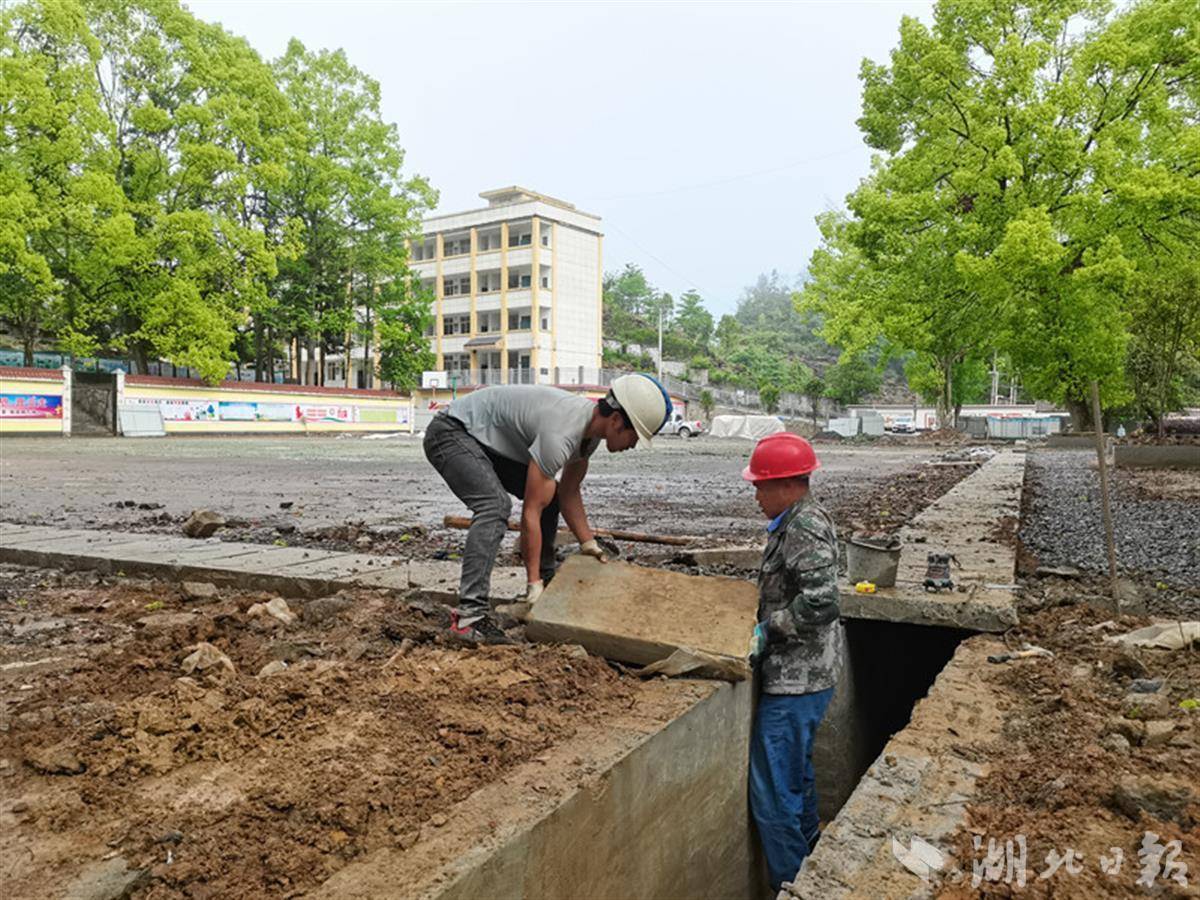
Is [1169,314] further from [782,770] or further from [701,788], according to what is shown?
[701,788]

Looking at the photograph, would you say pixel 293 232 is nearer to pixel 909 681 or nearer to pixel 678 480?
pixel 678 480

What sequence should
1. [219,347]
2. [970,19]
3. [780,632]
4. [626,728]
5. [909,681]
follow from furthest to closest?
[219,347], [970,19], [909,681], [780,632], [626,728]

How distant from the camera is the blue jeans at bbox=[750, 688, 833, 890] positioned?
379cm

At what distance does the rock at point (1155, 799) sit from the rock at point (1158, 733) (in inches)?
17.7

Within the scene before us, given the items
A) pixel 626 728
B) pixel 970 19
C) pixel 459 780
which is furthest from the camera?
pixel 970 19

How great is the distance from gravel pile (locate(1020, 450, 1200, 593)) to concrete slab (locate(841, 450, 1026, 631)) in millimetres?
623

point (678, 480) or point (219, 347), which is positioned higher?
point (219, 347)

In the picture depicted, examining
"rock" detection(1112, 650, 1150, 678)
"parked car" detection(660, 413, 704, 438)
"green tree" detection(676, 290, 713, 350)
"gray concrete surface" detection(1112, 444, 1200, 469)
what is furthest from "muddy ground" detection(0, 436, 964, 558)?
"green tree" detection(676, 290, 713, 350)

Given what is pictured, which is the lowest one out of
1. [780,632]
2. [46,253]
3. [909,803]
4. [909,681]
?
[909,681]

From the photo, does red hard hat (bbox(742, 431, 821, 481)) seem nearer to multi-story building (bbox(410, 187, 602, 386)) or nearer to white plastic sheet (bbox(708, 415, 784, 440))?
white plastic sheet (bbox(708, 415, 784, 440))

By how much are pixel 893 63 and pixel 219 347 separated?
25498mm

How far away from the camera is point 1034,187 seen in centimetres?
1295

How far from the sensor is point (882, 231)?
14508 millimetres

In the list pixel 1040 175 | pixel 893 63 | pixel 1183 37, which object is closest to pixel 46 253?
pixel 893 63
